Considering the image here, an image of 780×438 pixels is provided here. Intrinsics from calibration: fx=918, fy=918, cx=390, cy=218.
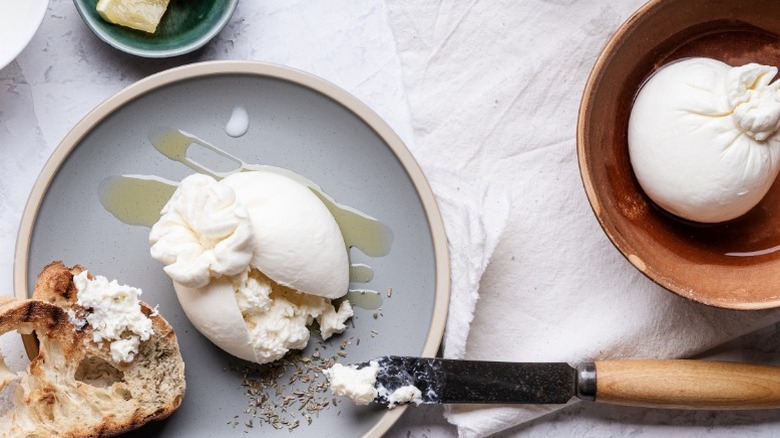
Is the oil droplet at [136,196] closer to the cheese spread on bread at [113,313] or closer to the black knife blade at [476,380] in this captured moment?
the cheese spread on bread at [113,313]

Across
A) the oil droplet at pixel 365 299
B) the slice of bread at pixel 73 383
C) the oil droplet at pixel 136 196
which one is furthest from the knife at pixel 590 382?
the oil droplet at pixel 136 196

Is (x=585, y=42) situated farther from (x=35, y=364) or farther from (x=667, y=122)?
(x=35, y=364)

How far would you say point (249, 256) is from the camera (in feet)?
5.16

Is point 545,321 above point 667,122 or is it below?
below

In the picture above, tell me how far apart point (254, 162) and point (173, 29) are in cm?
30

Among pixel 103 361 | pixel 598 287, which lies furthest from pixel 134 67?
pixel 598 287

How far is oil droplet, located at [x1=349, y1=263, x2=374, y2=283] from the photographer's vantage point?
1.74 m

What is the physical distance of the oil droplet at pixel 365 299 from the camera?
1.73m

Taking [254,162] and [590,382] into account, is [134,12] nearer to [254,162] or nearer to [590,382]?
[254,162]

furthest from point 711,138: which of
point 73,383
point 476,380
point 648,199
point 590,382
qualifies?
point 73,383

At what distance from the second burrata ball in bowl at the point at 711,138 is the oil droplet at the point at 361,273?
1.75 ft

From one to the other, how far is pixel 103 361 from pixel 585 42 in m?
1.08

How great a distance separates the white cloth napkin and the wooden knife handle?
0.10 metres

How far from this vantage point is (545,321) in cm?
176
